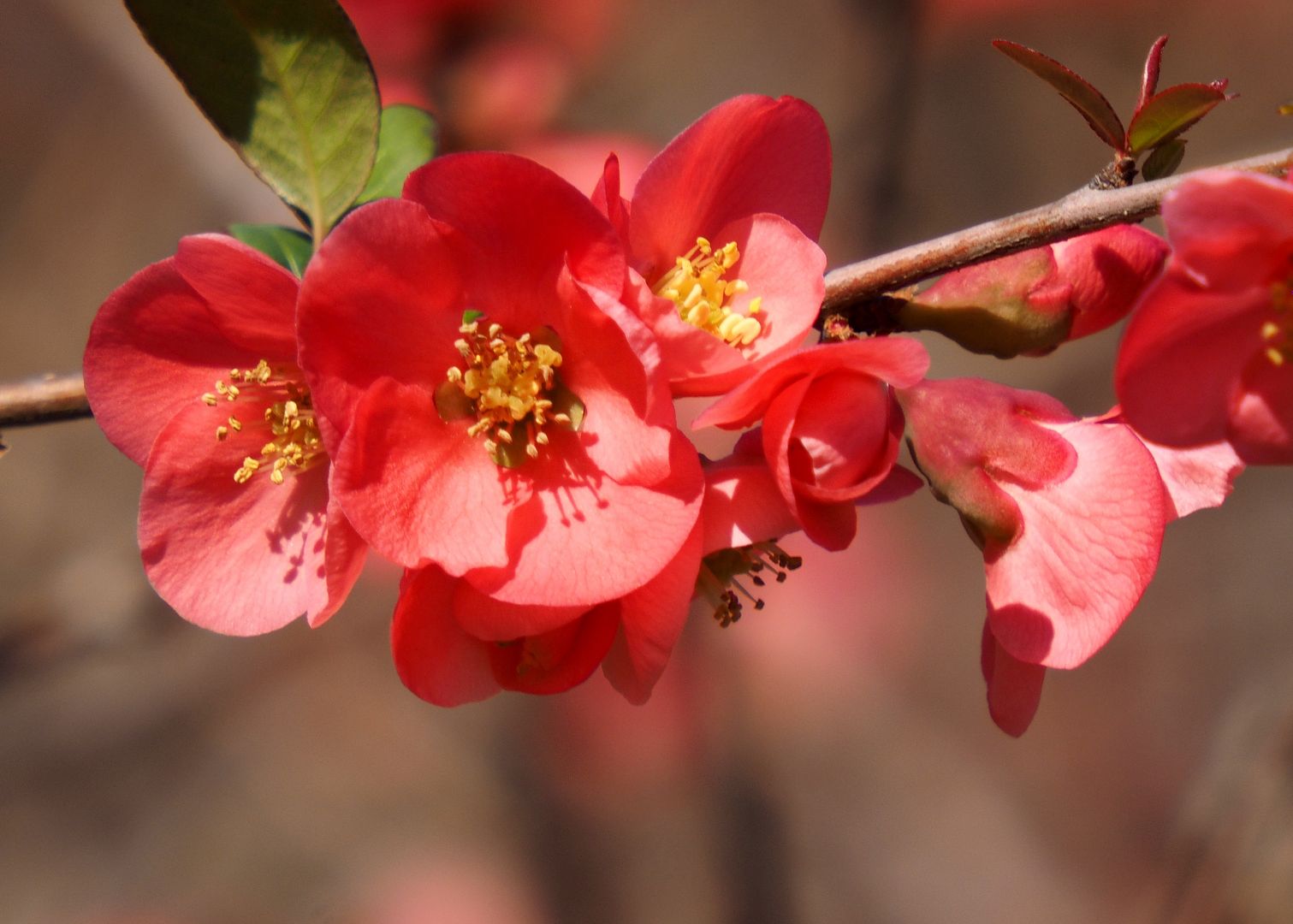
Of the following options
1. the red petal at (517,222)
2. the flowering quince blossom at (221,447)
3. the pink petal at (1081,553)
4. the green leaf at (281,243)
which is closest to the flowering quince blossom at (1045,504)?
the pink petal at (1081,553)

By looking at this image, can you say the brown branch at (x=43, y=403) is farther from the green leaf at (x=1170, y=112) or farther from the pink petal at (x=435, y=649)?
the green leaf at (x=1170, y=112)

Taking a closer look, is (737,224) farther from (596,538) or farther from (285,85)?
(285,85)

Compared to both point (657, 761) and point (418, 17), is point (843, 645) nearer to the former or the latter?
point (657, 761)

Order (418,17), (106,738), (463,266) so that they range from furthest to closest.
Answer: (106,738) < (418,17) < (463,266)

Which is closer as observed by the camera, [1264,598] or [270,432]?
[270,432]

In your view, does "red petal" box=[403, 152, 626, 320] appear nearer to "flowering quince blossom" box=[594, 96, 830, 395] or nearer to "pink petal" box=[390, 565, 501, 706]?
"flowering quince blossom" box=[594, 96, 830, 395]

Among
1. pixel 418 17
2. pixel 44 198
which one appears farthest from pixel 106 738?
pixel 418 17
